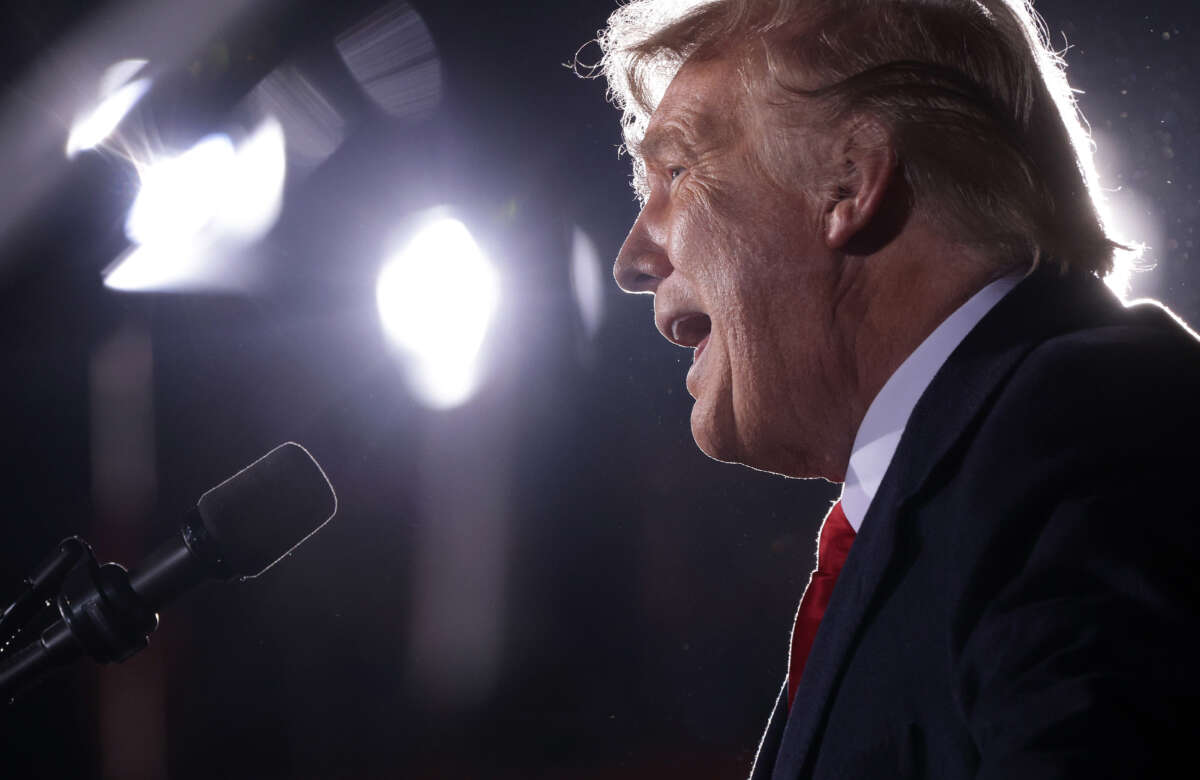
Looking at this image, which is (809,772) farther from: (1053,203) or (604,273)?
(604,273)

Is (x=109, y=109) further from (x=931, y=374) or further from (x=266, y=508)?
(x=931, y=374)

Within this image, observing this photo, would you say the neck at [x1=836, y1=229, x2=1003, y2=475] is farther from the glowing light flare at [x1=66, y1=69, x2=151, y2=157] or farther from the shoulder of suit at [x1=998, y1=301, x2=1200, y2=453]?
the glowing light flare at [x1=66, y1=69, x2=151, y2=157]

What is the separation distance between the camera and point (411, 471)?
2.60 m

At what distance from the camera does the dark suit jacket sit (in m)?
0.47

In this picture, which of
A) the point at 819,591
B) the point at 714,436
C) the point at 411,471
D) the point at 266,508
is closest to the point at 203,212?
the point at 411,471

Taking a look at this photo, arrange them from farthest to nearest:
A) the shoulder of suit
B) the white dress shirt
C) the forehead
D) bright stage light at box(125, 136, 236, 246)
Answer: bright stage light at box(125, 136, 236, 246) < the forehead < the white dress shirt < the shoulder of suit

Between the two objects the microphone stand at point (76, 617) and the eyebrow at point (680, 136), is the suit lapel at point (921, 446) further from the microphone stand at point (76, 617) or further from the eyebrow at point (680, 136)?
the microphone stand at point (76, 617)

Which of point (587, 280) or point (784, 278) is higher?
point (784, 278)

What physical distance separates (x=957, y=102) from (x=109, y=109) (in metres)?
1.84

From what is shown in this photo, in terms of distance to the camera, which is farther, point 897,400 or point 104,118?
point 104,118

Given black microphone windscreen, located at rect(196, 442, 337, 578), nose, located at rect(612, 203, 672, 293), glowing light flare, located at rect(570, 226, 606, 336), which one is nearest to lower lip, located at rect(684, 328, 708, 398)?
nose, located at rect(612, 203, 672, 293)

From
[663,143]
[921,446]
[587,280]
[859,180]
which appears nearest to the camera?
[921,446]

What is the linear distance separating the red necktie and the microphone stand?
2.44 ft

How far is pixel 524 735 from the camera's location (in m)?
2.54
